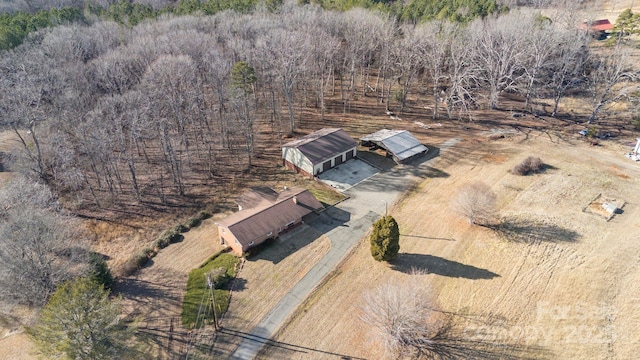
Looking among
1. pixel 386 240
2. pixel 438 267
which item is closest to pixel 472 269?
pixel 438 267

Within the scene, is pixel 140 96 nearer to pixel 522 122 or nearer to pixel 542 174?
pixel 542 174

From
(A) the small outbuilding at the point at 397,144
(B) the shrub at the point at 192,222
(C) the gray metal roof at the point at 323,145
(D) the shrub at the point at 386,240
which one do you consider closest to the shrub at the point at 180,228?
(B) the shrub at the point at 192,222

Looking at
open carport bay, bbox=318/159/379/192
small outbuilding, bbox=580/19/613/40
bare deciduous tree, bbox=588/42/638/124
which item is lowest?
open carport bay, bbox=318/159/379/192

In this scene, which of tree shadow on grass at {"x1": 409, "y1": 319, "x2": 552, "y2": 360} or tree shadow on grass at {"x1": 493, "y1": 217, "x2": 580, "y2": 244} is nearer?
tree shadow on grass at {"x1": 409, "y1": 319, "x2": 552, "y2": 360}

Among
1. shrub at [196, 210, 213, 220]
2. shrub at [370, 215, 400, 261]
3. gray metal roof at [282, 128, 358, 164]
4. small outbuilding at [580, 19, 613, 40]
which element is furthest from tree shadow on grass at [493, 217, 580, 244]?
small outbuilding at [580, 19, 613, 40]

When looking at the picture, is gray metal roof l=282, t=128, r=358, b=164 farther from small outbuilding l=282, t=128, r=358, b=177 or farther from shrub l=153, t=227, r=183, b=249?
shrub l=153, t=227, r=183, b=249

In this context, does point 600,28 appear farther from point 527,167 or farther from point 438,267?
point 438,267
